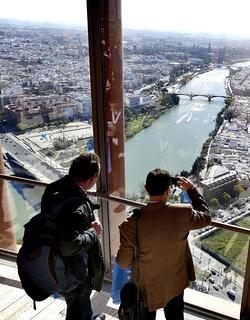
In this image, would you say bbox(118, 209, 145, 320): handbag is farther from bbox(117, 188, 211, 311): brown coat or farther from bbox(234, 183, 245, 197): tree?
bbox(234, 183, 245, 197): tree

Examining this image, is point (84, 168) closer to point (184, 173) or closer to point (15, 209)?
point (184, 173)

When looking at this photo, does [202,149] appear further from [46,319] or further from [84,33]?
[46,319]

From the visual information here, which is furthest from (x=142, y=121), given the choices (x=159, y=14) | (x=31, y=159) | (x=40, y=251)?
(x=40, y=251)

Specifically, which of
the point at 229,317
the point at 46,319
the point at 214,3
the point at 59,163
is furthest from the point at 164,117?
the point at 46,319

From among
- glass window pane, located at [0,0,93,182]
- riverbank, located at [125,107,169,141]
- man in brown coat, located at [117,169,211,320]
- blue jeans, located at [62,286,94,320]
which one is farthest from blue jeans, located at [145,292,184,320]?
glass window pane, located at [0,0,93,182]

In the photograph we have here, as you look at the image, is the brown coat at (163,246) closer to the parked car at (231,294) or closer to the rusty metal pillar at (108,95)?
the parked car at (231,294)

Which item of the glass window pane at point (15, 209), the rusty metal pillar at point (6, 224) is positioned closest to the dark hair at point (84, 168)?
the glass window pane at point (15, 209)
